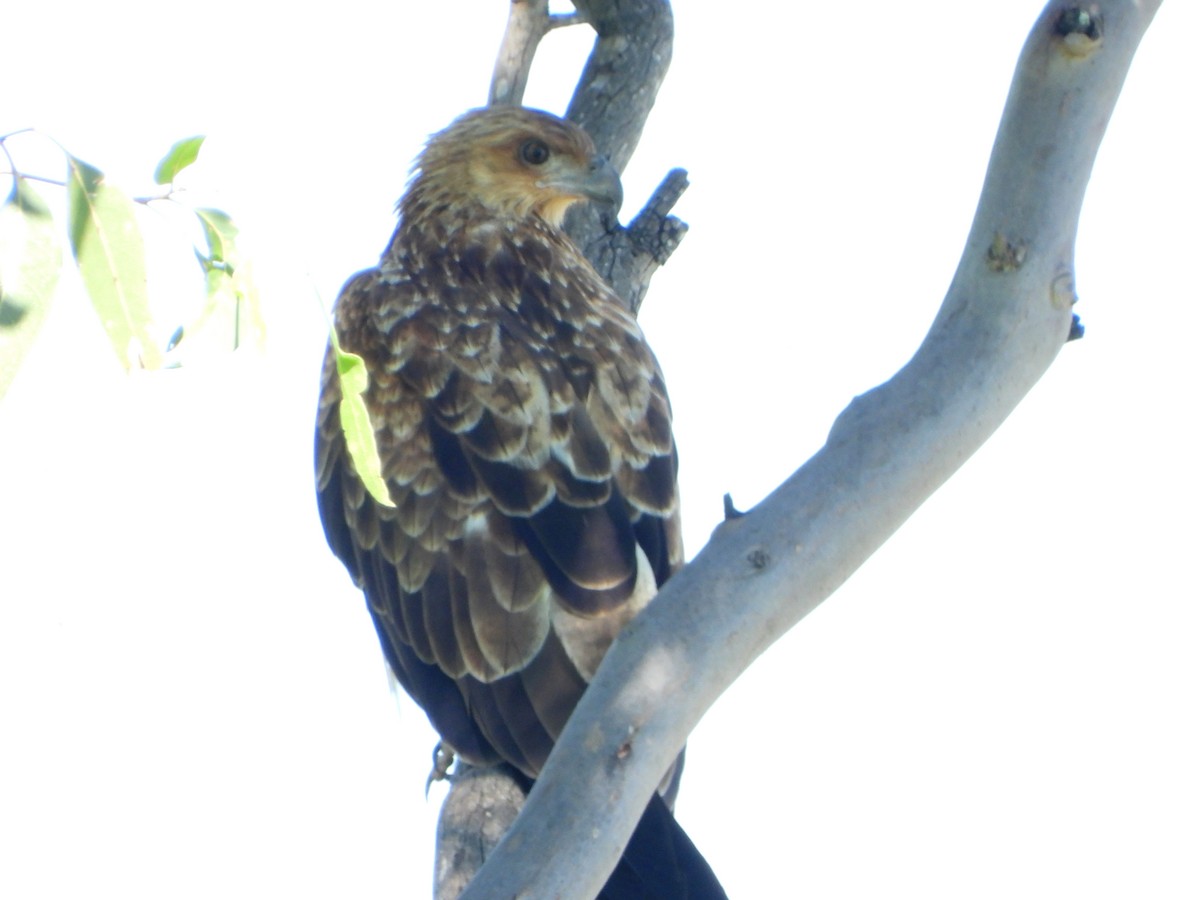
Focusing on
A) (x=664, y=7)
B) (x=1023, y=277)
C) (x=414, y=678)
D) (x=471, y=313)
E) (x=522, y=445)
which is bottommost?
(x=1023, y=277)

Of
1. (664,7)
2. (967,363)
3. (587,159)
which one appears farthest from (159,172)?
(664,7)

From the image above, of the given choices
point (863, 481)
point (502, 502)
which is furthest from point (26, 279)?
point (502, 502)

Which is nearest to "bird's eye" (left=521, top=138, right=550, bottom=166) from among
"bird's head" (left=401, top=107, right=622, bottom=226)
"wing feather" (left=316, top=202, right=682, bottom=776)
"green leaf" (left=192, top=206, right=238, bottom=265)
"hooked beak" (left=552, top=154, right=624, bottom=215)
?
"bird's head" (left=401, top=107, right=622, bottom=226)

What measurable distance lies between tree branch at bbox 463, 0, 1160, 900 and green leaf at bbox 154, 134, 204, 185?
103 cm

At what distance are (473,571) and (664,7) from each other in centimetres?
249

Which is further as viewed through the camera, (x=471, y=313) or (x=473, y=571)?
(x=471, y=313)

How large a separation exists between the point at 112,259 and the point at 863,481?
131cm

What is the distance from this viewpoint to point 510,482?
4.25 meters

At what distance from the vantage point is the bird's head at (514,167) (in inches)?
211

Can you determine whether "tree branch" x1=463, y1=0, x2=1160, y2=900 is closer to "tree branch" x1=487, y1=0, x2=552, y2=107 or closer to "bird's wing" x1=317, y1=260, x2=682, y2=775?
"bird's wing" x1=317, y1=260, x2=682, y2=775

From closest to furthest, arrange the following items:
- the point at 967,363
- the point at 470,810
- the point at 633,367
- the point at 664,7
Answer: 1. the point at 967,363
2. the point at 470,810
3. the point at 633,367
4. the point at 664,7

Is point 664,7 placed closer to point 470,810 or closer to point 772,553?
point 470,810

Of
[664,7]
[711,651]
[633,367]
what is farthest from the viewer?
[664,7]

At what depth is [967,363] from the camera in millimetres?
2697
